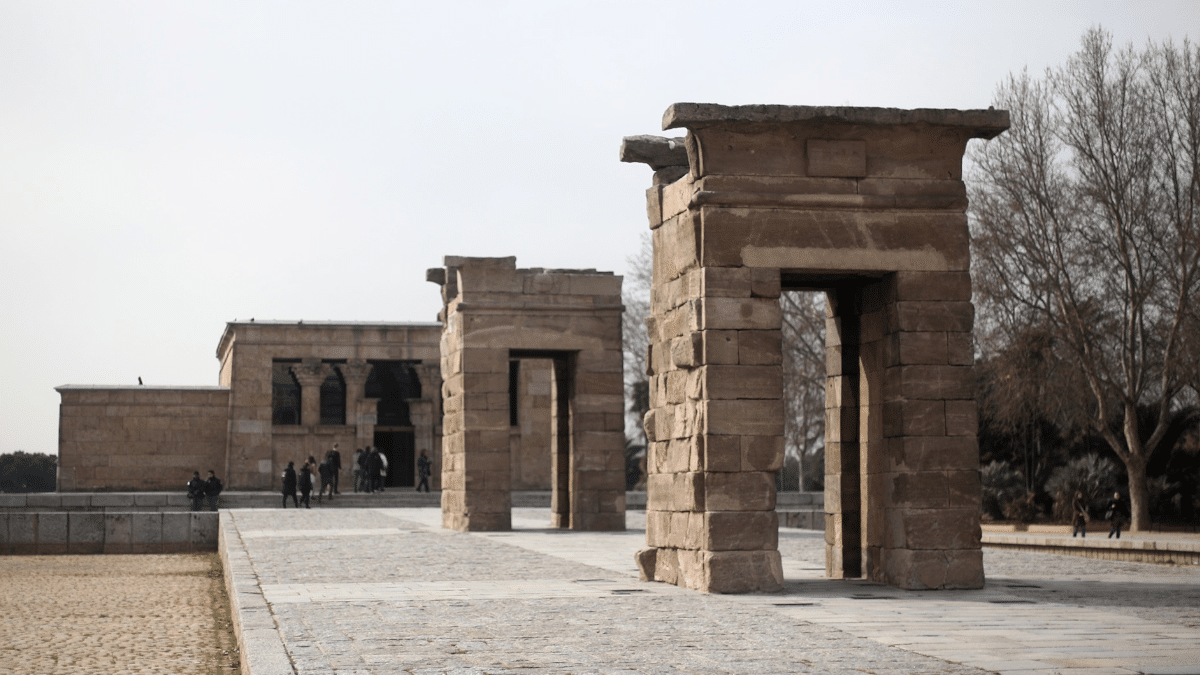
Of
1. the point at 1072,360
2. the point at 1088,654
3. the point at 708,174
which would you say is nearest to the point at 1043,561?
the point at 708,174

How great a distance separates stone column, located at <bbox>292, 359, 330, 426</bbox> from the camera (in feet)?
130

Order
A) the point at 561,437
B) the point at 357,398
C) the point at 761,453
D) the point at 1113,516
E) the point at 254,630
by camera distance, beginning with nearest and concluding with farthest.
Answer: the point at 254,630, the point at 761,453, the point at 1113,516, the point at 561,437, the point at 357,398

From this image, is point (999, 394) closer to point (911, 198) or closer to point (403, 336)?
point (403, 336)

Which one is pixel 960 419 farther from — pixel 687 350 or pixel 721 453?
pixel 687 350

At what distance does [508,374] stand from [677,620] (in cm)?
1360

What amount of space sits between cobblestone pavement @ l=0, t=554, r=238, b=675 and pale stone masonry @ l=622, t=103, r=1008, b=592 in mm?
4212

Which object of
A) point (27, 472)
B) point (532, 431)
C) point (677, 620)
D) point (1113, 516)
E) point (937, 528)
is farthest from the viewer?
point (27, 472)

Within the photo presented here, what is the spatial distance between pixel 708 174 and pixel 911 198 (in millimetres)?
1798

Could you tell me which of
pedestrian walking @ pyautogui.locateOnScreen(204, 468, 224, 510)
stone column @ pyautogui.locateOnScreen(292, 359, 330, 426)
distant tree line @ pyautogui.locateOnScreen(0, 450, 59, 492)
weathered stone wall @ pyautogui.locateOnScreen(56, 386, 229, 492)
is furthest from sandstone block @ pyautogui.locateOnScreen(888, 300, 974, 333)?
distant tree line @ pyautogui.locateOnScreen(0, 450, 59, 492)

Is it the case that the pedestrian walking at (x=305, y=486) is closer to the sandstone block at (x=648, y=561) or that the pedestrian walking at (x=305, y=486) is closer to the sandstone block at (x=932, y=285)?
the sandstone block at (x=648, y=561)

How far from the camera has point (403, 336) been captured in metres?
40.7

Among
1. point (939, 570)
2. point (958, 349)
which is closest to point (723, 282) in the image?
point (958, 349)

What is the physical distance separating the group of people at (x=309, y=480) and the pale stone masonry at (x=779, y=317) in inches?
881

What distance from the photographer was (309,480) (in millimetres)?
33438
